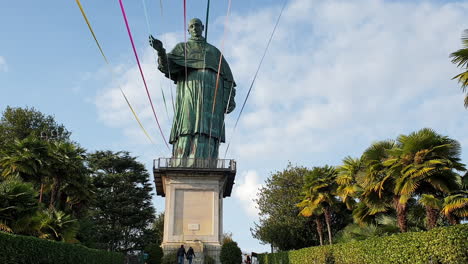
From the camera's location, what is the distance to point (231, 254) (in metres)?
22.5

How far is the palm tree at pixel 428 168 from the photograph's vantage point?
13602 mm

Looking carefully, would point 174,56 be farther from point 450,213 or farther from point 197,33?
point 450,213

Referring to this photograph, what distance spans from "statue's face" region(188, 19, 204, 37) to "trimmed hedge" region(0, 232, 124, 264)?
18118 millimetres

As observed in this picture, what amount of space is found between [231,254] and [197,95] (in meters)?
11.5

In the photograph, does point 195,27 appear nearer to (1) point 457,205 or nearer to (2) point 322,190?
(2) point 322,190

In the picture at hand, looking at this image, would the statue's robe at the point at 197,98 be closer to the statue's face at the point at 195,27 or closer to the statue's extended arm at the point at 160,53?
the statue's extended arm at the point at 160,53

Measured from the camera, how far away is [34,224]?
1485 cm

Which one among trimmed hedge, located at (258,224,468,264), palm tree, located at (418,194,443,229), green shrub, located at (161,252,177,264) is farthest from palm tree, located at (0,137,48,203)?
palm tree, located at (418,194,443,229)

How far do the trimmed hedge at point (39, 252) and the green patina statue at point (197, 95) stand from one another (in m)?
11.4

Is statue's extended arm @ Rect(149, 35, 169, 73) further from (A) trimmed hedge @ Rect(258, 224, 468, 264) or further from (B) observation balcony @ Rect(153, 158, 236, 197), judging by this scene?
(A) trimmed hedge @ Rect(258, 224, 468, 264)

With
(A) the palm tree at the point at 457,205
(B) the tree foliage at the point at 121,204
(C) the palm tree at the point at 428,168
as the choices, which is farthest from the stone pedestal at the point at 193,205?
(B) the tree foliage at the point at 121,204

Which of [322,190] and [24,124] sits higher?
[24,124]

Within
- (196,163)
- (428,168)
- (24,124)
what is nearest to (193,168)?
(196,163)

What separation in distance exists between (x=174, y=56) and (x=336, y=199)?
47.7 ft
